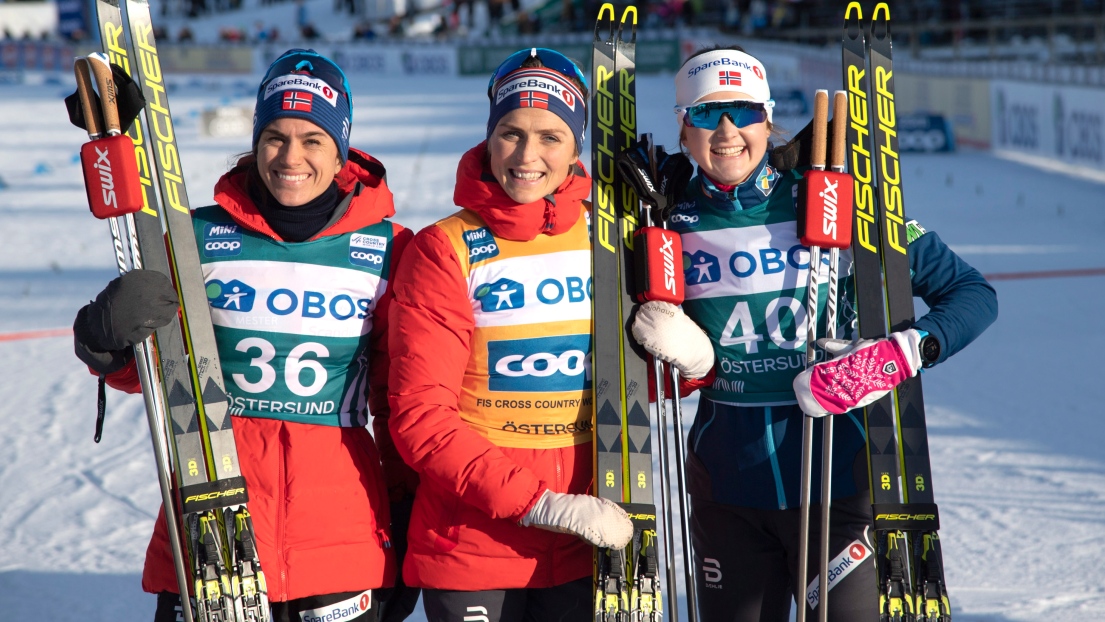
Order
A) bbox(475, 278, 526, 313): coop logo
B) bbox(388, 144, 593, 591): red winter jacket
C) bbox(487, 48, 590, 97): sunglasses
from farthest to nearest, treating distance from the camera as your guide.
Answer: bbox(487, 48, 590, 97): sunglasses < bbox(475, 278, 526, 313): coop logo < bbox(388, 144, 593, 591): red winter jacket

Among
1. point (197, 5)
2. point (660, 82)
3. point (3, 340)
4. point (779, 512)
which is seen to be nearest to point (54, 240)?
point (3, 340)

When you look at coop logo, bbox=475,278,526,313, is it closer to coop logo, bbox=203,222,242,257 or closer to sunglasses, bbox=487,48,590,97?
sunglasses, bbox=487,48,590,97

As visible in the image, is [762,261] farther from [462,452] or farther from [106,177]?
[106,177]

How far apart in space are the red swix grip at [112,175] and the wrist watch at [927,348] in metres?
1.81

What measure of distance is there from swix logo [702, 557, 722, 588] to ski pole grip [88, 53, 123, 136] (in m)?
1.73

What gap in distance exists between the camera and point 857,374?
2279mm

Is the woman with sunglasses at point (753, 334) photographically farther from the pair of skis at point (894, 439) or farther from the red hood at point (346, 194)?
the red hood at point (346, 194)

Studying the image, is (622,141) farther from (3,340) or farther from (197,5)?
(197,5)

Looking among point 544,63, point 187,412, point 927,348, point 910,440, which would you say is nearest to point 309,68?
point 544,63

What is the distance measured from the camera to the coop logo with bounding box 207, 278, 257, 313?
2348mm

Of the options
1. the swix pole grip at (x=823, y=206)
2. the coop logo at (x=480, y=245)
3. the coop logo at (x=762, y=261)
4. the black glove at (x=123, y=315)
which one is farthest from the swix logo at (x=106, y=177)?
the swix pole grip at (x=823, y=206)

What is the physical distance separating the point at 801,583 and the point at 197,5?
51.6 meters

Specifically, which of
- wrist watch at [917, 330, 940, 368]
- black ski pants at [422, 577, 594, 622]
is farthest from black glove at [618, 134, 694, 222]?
black ski pants at [422, 577, 594, 622]

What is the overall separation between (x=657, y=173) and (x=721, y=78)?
27cm
